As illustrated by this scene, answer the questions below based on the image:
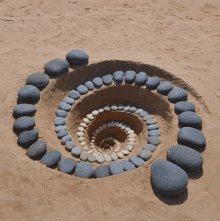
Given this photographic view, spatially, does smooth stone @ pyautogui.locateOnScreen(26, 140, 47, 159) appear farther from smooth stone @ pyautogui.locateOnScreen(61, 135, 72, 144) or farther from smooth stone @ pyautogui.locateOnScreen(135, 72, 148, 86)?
smooth stone @ pyautogui.locateOnScreen(135, 72, 148, 86)

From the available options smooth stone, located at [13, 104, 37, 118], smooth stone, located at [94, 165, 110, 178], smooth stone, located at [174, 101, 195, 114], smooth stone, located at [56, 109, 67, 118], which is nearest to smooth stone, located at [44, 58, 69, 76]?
smooth stone, located at [56, 109, 67, 118]

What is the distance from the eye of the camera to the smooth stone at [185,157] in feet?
7.88

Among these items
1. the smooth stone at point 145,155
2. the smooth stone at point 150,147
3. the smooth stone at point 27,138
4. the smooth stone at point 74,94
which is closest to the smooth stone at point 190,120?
the smooth stone at point 150,147

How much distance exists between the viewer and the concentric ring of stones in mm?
2334

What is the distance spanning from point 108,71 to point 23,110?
5.89ft

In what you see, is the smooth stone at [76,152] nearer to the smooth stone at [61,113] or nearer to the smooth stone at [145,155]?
the smooth stone at [61,113]

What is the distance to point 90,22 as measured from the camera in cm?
530

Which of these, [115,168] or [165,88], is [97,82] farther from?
[115,168]

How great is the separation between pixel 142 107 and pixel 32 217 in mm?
2596

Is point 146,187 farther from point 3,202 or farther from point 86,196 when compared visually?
point 3,202

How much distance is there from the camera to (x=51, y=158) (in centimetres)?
264

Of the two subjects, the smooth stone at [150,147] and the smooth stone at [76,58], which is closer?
the smooth stone at [150,147]

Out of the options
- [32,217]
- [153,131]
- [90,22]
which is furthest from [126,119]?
[90,22]

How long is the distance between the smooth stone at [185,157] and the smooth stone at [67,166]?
123 centimetres
